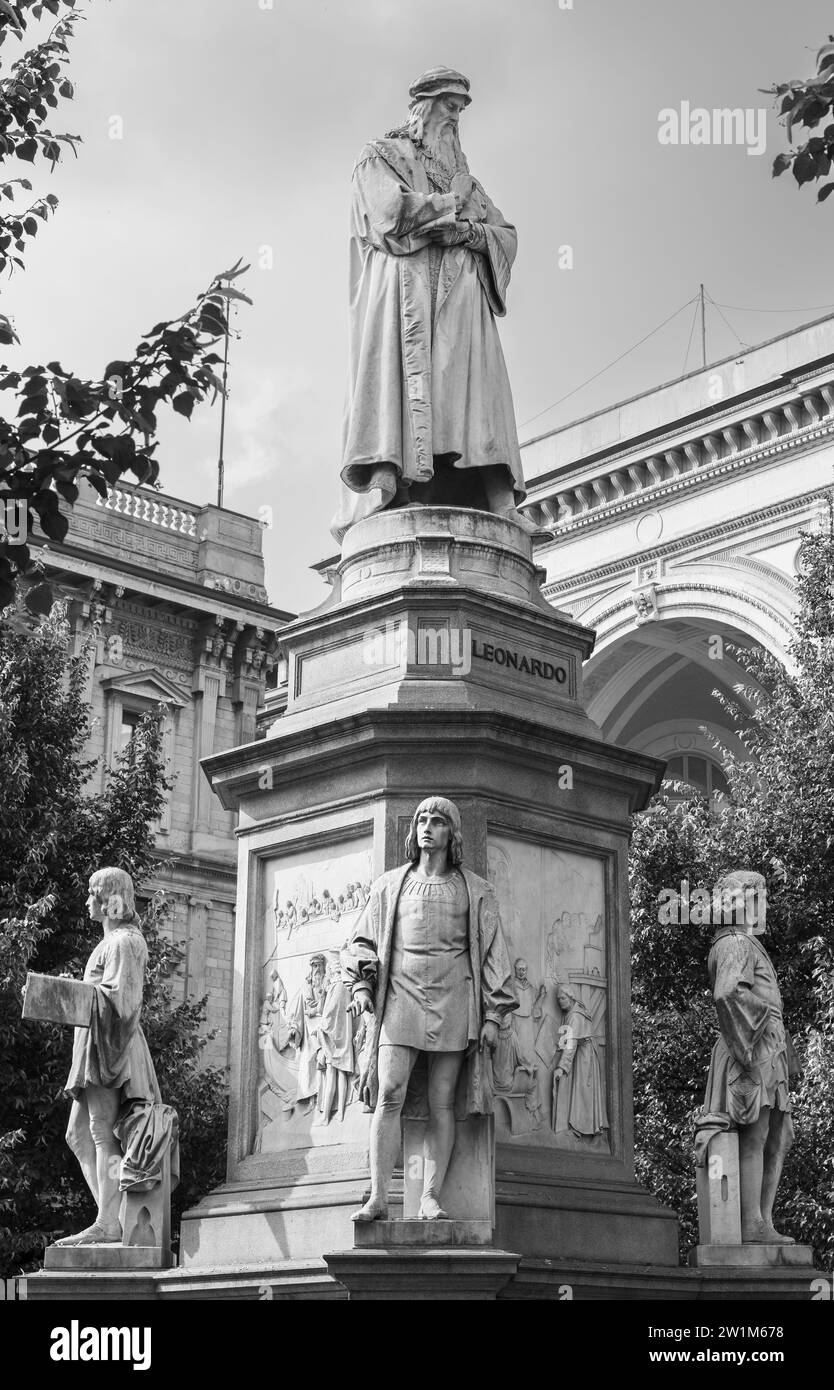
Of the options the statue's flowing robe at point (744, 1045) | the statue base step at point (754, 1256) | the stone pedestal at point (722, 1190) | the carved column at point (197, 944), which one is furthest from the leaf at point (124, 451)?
the carved column at point (197, 944)

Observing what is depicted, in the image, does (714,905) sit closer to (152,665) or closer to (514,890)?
(514,890)

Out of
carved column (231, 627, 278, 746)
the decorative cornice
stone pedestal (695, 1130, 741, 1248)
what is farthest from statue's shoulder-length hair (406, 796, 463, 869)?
carved column (231, 627, 278, 746)

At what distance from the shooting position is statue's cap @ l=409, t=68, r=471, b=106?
14.5m

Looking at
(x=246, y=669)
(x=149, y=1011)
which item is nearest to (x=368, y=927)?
(x=149, y=1011)

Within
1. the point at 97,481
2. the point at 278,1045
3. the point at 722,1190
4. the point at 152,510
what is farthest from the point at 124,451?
the point at 152,510

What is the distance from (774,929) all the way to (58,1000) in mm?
12781

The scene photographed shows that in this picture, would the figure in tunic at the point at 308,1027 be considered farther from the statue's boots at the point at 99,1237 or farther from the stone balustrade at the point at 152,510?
the stone balustrade at the point at 152,510

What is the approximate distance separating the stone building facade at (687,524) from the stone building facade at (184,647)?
753 centimetres

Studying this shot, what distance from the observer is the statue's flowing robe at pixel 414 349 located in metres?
13.8

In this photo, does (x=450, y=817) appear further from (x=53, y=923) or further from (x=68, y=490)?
(x=53, y=923)

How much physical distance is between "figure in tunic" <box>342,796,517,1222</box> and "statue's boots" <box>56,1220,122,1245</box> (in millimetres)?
2015

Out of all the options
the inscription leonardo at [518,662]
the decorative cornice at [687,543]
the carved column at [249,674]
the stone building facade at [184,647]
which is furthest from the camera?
the carved column at [249,674]
